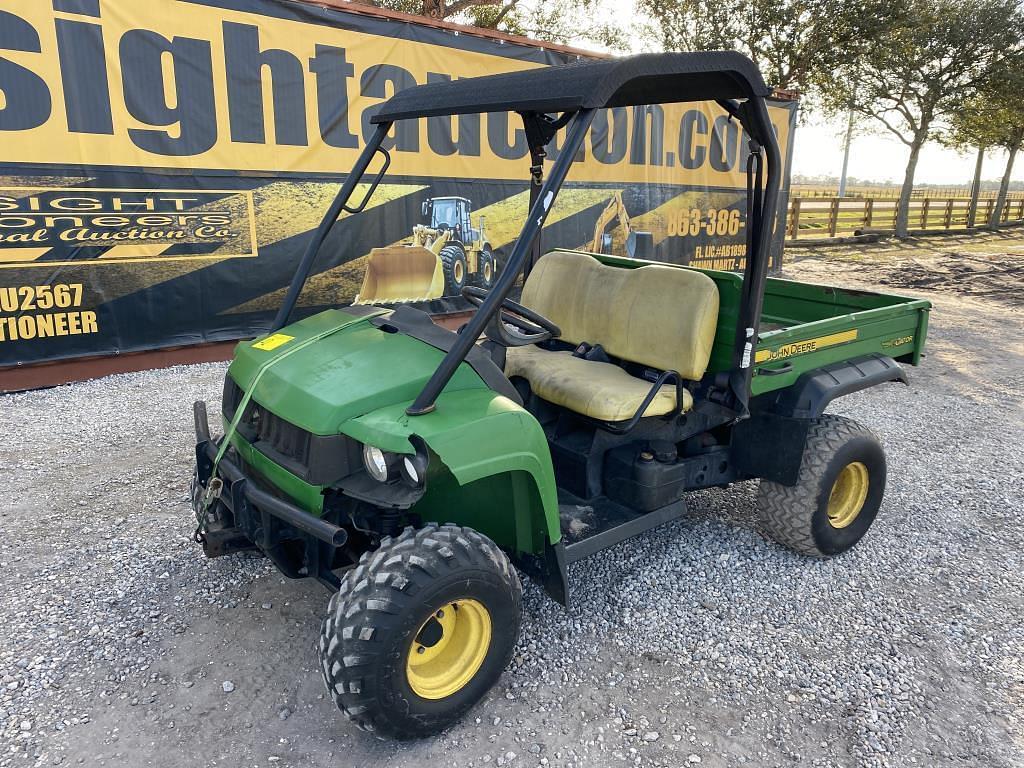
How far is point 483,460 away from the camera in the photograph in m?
2.32

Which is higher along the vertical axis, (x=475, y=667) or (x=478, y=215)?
(x=478, y=215)

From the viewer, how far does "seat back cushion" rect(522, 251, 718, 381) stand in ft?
10.7

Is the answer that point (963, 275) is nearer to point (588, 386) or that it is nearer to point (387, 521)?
point (588, 386)

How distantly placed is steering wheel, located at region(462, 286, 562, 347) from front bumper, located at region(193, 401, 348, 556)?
38.7 inches

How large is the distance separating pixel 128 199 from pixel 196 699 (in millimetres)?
4803

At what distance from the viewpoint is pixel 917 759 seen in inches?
93.0

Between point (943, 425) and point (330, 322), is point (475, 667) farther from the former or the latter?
point (943, 425)

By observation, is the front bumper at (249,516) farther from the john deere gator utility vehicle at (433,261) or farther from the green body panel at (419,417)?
the john deere gator utility vehicle at (433,261)

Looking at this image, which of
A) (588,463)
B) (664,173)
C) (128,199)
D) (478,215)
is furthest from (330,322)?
(664,173)

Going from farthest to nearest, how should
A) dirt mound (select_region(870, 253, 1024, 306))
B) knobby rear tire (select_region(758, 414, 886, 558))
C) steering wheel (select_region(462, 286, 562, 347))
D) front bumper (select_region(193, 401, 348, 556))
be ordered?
dirt mound (select_region(870, 253, 1024, 306)), knobby rear tire (select_region(758, 414, 886, 558)), steering wheel (select_region(462, 286, 562, 347)), front bumper (select_region(193, 401, 348, 556))

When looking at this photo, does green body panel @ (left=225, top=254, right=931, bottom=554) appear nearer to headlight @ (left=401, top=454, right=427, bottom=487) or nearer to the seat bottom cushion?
headlight @ (left=401, top=454, right=427, bottom=487)

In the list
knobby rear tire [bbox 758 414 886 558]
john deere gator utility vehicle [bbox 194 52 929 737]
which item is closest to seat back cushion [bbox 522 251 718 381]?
john deere gator utility vehicle [bbox 194 52 929 737]

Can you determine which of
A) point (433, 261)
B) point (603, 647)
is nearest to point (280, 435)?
point (603, 647)

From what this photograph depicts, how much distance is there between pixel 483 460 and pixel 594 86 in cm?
123
